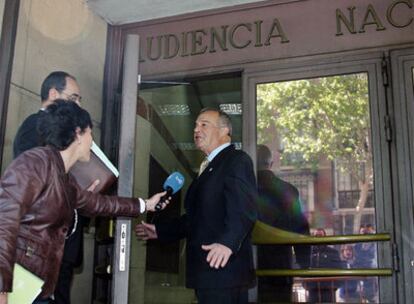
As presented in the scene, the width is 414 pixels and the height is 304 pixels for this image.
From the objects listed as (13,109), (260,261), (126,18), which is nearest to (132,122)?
(13,109)

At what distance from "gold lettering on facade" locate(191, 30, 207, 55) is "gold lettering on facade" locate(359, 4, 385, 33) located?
133 cm

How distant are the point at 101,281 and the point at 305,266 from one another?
1.73 meters

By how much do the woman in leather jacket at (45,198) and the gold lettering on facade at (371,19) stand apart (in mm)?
2527

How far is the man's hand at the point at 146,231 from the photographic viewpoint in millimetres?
3904

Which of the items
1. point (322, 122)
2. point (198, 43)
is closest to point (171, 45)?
point (198, 43)

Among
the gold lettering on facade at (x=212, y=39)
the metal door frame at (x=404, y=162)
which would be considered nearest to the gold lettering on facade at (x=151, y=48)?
the gold lettering on facade at (x=212, y=39)

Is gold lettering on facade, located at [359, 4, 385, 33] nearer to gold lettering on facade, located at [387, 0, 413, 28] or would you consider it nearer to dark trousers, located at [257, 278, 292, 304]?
gold lettering on facade, located at [387, 0, 413, 28]

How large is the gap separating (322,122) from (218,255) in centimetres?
177

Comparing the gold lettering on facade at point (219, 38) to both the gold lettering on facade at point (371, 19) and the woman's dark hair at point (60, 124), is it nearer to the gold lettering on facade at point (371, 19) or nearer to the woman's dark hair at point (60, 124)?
the gold lettering on facade at point (371, 19)

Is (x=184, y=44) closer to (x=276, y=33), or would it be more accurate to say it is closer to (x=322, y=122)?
(x=276, y=33)

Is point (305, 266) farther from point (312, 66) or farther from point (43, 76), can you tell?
point (43, 76)

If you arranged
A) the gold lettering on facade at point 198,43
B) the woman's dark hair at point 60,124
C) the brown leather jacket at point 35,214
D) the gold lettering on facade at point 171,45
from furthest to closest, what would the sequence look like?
the gold lettering on facade at point 171,45, the gold lettering on facade at point 198,43, the woman's dark hair at point 60,124, the brown leather jacket at point 35,214

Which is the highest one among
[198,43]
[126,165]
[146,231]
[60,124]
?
[198,43]

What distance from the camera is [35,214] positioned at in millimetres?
2627
